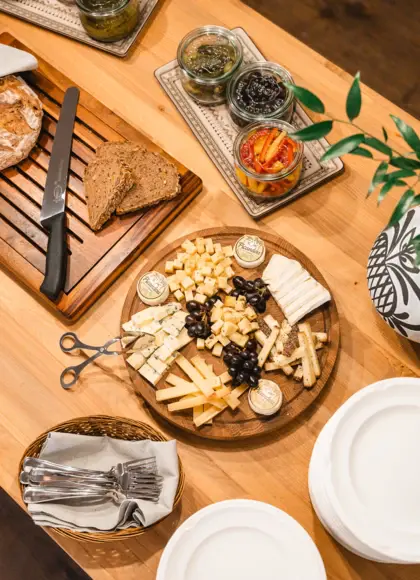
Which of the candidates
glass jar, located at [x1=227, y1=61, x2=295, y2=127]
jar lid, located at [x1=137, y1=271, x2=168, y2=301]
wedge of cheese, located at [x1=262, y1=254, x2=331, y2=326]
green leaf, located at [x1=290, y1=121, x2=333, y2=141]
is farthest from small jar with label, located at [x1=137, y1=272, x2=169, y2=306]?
green leaf, located at [x1=290, y1=121, x2=333, y2=141]

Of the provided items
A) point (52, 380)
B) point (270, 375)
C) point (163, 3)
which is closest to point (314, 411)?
point (270, 375)

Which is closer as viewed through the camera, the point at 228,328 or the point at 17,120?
the point at 228,328

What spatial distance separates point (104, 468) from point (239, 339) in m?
0.39

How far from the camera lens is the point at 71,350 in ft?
5.02

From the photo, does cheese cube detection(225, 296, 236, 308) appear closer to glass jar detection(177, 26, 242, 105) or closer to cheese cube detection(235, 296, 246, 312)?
cheese cube detection(235, 296, 246, 312)

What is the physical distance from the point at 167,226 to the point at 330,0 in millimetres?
1731

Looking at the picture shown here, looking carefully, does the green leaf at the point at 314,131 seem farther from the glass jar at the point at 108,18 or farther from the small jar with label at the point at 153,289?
the glass jar at the point at 108,18

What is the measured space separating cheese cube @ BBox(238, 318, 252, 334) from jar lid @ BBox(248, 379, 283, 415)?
115mm

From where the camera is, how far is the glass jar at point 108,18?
1.68m

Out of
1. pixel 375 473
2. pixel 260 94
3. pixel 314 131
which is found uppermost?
pixel 314 131

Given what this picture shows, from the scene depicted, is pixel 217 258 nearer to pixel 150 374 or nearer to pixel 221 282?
pixel 221 282

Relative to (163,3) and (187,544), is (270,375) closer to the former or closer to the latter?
(187,544)

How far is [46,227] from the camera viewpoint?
159cm

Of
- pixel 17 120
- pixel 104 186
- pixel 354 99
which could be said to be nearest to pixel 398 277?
pixel 354 99
